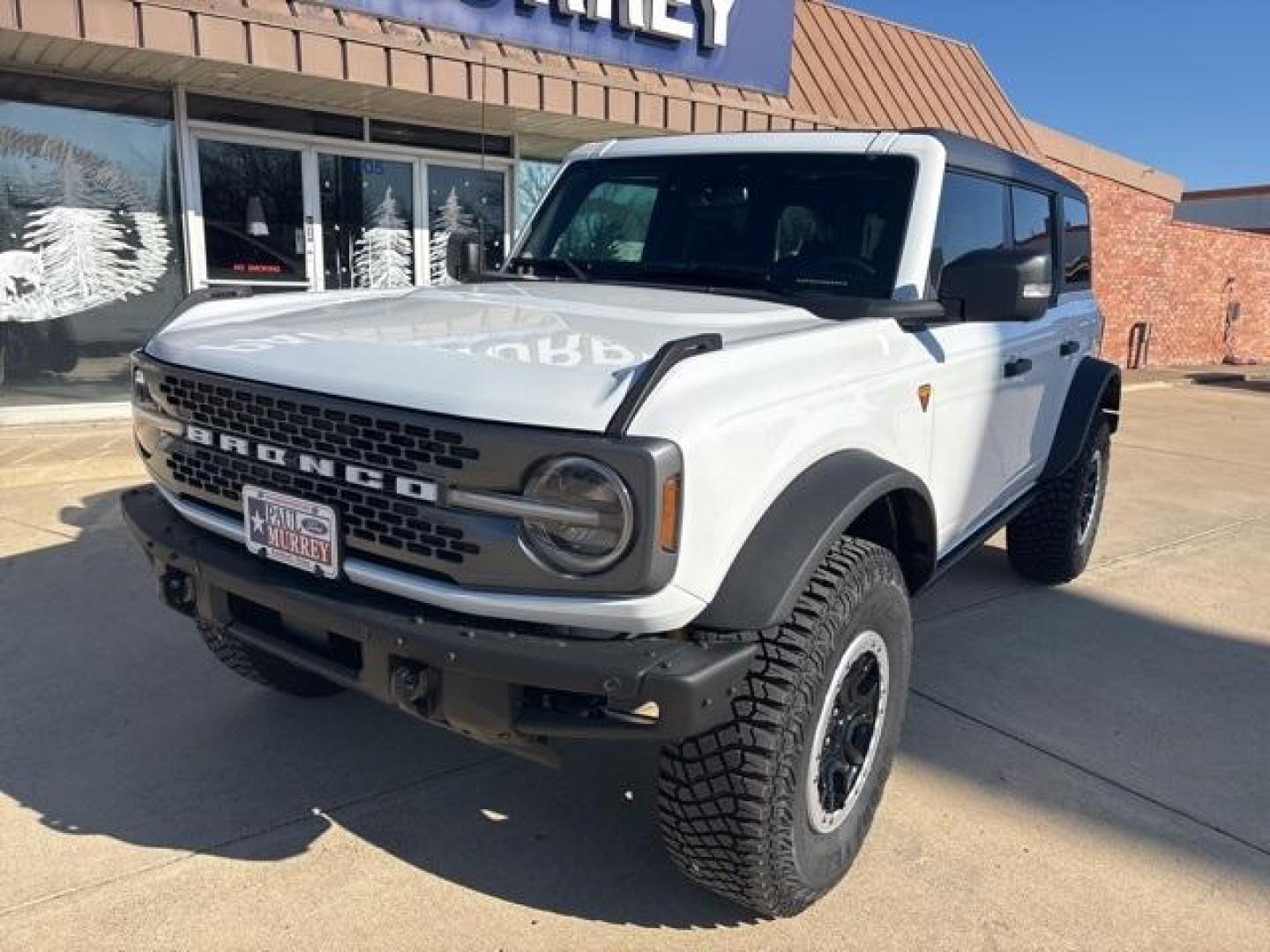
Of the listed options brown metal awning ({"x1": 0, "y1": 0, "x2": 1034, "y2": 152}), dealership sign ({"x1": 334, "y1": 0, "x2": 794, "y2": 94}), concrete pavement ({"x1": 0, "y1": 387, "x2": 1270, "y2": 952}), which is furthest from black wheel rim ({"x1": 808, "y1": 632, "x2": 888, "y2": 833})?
dealership sign ({"x1": 334, "y1": 0, "x2": 794, "y2": 94})

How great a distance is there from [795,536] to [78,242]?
302 inches

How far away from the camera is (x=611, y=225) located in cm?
369

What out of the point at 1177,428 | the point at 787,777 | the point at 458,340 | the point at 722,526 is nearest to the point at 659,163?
the point at 458,340

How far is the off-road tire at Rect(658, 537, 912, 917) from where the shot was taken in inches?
81.9

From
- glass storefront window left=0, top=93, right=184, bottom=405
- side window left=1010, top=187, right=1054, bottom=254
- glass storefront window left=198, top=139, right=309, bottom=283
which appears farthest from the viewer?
glass storefront window left=198, top=139, right=309, bottom=283

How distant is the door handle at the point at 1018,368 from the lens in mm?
3555

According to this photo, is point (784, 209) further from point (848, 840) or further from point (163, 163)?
point (163, 163)

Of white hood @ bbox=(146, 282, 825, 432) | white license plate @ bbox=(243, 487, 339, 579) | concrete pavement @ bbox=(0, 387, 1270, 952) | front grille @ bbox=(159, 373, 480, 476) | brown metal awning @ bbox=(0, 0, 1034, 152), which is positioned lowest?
concrete pavement @ bbox=(0, 387, 1270, 952)

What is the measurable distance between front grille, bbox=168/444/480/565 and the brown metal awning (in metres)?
3.86

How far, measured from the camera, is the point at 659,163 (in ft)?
12.1

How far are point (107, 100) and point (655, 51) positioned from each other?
4.44m

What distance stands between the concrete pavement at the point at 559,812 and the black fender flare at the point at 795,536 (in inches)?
34.8

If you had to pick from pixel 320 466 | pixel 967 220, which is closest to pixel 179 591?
pixel 320 466

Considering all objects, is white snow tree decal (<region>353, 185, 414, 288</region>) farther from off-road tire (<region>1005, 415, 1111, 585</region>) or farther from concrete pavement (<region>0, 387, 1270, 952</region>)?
off-road tire (<region>1005, 415, 1111, 585</region>)
